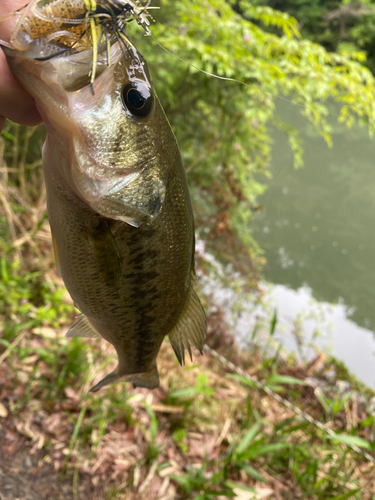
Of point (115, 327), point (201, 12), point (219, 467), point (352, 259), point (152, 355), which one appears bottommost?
point (352, 259)

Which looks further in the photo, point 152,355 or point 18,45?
point 152,355

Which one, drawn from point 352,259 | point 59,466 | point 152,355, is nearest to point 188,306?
point 152,355

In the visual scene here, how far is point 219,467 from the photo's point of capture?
97.3 inches

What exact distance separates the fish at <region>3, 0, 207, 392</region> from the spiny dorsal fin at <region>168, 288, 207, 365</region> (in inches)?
0.5

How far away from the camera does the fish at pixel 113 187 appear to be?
0.81 meters

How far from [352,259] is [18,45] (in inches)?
358

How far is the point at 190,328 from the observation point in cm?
127

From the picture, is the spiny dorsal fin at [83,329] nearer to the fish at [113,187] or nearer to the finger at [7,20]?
the fish at [113,187]

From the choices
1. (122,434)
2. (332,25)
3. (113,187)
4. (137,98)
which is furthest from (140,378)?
(332,25)

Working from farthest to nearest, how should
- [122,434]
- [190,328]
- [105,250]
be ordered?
[122,434] < [190,328] < [105,250]

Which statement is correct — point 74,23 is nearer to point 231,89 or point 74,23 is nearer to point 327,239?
point 231,89

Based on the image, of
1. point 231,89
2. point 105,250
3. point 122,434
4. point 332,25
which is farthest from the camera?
point 332,25

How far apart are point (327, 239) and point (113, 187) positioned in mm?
9132

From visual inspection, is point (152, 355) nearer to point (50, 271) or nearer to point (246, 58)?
point (50, 271)
